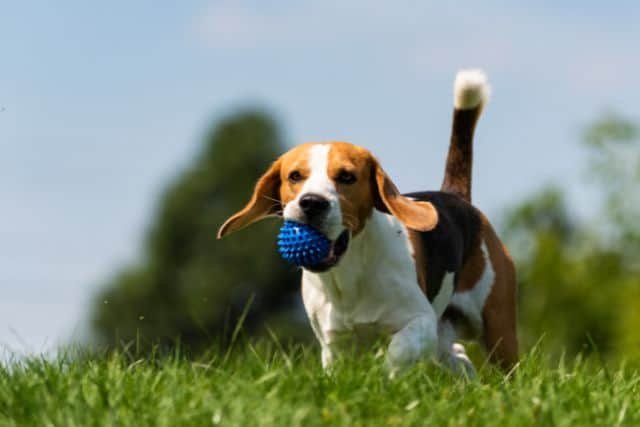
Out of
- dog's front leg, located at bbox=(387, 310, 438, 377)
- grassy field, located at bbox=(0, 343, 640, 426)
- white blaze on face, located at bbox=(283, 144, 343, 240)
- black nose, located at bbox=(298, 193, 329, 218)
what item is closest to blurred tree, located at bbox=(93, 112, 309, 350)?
dog's front leg, located at bbox=(387, 310, 438, 377)

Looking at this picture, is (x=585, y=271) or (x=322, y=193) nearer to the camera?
(x=322, y=193)

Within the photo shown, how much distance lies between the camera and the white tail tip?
877 cm

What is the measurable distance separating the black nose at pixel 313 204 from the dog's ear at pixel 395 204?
21.1 inches

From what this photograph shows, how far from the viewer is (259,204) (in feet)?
23.5

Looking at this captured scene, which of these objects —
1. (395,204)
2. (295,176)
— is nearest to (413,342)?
(395,204)

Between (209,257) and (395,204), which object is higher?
(395,204)

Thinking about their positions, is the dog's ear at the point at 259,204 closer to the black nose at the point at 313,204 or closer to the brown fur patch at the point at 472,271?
the black nose at the point at 313,204

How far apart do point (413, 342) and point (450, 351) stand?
151 cm

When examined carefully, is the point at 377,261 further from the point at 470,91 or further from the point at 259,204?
the point at 470,91

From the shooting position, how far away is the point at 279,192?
714cm

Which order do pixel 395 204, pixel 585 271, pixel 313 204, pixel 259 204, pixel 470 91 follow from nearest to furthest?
pixel 313 204, pixel 395 204, pixel 259 204, pixel 470 91, pixel 585 271

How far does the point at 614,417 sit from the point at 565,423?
0.52m

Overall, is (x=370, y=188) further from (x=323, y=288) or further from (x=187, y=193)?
(x=187, y=193)

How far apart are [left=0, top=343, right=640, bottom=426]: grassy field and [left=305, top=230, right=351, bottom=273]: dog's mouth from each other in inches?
25.7
